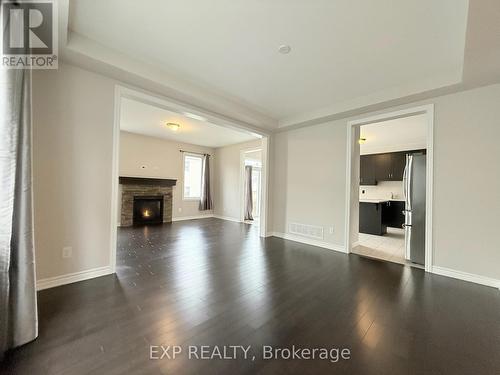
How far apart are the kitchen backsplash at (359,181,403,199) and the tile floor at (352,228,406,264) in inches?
58.9

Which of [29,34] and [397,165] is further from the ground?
[29,34]

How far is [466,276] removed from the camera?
2.69m

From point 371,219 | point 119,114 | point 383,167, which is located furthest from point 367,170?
point 119,114

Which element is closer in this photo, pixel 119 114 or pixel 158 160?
pixel 119 114

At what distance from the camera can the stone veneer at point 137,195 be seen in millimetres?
5893

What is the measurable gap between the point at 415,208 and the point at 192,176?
6516mm

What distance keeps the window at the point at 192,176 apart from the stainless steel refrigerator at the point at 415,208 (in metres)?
6.30

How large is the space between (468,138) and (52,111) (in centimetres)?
508

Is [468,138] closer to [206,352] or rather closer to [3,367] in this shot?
[206,352]

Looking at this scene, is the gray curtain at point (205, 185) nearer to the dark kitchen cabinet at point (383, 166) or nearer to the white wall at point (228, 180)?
the white wall at point (228, 180)

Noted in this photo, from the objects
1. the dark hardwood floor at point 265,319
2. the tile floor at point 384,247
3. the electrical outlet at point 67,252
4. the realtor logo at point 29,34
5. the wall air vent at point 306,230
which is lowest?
the tile floor at point 384,247

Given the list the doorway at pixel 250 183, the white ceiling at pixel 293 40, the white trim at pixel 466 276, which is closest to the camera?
the white ceiling at pixel 293 40

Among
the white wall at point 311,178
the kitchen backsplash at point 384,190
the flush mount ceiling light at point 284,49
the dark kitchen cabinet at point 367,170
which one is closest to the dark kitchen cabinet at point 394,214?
the kitchen backsplash at point 384,190

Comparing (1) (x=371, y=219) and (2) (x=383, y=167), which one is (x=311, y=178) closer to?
(1) (x=371, y=219)
